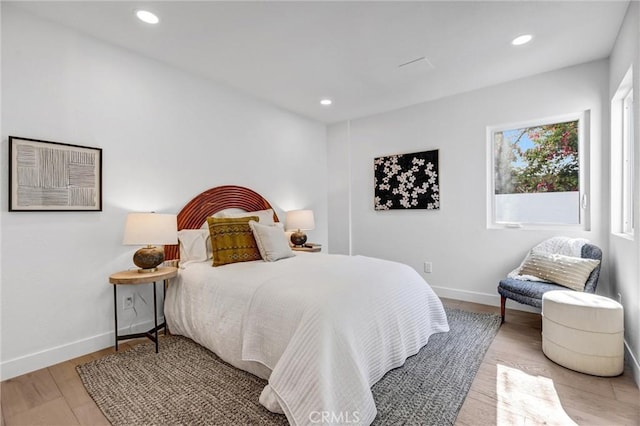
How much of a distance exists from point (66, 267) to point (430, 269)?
149 inches

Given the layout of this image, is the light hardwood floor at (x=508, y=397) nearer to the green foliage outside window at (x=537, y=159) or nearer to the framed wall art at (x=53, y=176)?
the framed wall art at (x=53, y=176)

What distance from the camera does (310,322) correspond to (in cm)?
158

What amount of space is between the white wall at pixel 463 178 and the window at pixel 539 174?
107 millimetres

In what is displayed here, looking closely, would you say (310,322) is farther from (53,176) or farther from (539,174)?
(539,174)

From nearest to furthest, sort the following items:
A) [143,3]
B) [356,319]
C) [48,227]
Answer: [356,319]
[143,3]
[48,227]

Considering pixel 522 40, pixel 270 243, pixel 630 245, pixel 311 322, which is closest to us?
pixel 311 322

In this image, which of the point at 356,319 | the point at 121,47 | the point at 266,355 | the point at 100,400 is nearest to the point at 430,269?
the point at 356,319

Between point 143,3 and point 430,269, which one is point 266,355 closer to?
point 143,3

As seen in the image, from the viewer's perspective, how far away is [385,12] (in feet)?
6.97

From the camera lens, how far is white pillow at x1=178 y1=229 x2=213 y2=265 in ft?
9.11

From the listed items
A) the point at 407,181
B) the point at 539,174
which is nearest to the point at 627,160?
the point at 539,174

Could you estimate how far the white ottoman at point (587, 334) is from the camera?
1.95 m

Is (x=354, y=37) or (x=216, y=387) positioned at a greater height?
(x=354, y=37)

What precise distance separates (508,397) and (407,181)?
2.79 m
